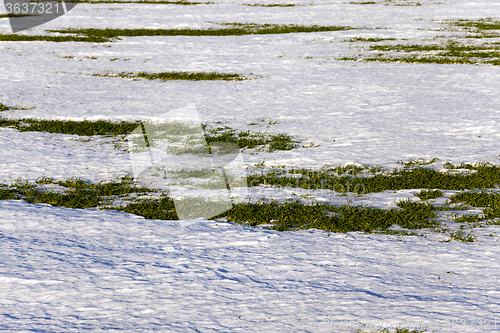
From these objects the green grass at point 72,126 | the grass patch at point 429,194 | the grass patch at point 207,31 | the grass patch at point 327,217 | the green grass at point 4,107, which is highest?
the grass patch at point 207,31

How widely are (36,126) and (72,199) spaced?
6395mm

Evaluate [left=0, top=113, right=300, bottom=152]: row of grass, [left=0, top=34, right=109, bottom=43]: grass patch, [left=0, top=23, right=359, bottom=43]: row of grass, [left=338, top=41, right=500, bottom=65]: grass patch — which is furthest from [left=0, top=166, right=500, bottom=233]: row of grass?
[left=0, top=23, right=359, bottom=43]: row of grass

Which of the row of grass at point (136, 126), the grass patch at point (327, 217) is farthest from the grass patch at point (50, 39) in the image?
the grass patch at point (327, 217)

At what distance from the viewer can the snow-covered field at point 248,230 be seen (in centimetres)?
529

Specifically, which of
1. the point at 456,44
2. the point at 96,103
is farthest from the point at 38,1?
the point at 456,44

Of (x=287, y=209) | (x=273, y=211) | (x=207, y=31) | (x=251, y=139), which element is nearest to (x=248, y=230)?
(x=273, y=211)

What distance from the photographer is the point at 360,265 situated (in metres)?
6.44

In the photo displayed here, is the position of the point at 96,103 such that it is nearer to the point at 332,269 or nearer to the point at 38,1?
the point at 332,269

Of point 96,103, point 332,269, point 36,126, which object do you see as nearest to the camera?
point 332,269

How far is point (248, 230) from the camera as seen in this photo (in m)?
7.71

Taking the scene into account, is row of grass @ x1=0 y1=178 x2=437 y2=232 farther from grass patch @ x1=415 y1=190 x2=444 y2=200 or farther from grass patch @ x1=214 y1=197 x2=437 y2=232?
grass patch @ x1=415 y1=190 x2=444 y2=200

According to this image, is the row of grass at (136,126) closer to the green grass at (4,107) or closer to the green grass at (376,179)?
the green grass at (4,107)

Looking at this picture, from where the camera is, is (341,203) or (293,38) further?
(293,38)

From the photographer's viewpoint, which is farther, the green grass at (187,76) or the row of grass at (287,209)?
the green grass at (187,76)
